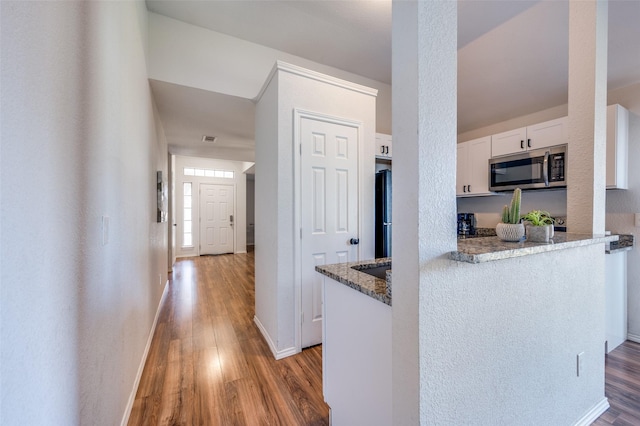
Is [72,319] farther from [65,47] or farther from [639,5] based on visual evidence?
[639,5]

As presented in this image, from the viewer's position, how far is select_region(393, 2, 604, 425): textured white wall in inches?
31.7

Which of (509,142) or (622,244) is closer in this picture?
(622,244)

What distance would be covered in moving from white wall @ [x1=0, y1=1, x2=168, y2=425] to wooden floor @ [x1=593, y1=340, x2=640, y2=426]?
2.57 m

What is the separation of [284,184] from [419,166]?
1.52 m

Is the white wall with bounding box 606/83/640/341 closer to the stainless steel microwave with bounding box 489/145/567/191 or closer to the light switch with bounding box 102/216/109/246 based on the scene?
the stainless steel microwave with bounding box 489/145/567/191

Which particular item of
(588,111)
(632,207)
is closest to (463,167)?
(632,207)

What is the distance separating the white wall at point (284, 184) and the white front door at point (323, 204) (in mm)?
101

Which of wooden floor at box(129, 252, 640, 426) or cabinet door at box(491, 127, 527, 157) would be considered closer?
wooden floor at box(129, 252, 640, 426)

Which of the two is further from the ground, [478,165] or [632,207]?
[478,165]

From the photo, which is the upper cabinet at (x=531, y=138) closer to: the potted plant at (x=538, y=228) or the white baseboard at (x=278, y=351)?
the potted plant at (x=538, y=228)

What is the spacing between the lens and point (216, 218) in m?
6.95

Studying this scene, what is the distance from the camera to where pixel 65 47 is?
2.70ft

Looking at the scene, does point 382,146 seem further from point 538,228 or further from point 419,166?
point 419,166

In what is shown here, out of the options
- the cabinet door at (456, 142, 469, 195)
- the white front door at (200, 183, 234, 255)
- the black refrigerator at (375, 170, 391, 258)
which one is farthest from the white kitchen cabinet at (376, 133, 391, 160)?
the white front door at (200, 183, 234, 255)
